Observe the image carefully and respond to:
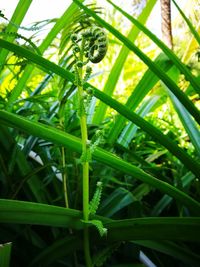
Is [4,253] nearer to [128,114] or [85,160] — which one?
[85,160]

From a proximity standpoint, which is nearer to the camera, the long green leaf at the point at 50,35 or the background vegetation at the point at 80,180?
the background vegetation at the point at 80,180

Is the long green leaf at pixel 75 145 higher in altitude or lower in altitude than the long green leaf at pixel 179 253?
higher

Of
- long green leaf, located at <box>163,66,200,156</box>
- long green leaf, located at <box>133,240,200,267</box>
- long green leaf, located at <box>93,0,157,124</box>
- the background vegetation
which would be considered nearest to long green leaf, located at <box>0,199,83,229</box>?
the background vegetation

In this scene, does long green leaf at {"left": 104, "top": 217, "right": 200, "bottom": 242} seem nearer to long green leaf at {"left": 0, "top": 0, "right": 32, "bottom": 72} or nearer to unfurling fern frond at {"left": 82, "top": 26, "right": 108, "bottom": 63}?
unfurling fern frond at {"left": 82, "top": 26, "right": 108, "bottom": 63}

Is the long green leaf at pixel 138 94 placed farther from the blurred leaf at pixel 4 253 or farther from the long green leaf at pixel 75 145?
the blurred leaf at pixel 4 253

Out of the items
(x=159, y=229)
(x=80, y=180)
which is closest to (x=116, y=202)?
(x=80, y=180)

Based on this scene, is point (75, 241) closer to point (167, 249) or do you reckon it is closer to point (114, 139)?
point (167, 249)

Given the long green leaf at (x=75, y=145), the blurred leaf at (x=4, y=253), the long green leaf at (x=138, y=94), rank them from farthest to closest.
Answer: the long green leaf at (x=138, y=94)
the long green leaf at (x=75, y=145)
the blurred leaf at (x=4, y=253)

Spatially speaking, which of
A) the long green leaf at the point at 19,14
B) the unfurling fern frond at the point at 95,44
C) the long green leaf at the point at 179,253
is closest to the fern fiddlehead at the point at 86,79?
the unfurling fern frond at the point at 95,44

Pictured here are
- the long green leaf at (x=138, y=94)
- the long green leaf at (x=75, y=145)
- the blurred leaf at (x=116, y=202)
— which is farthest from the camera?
the long green leaf at (x=138, y=94)

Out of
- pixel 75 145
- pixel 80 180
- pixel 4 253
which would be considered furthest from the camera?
pixel 80 180
